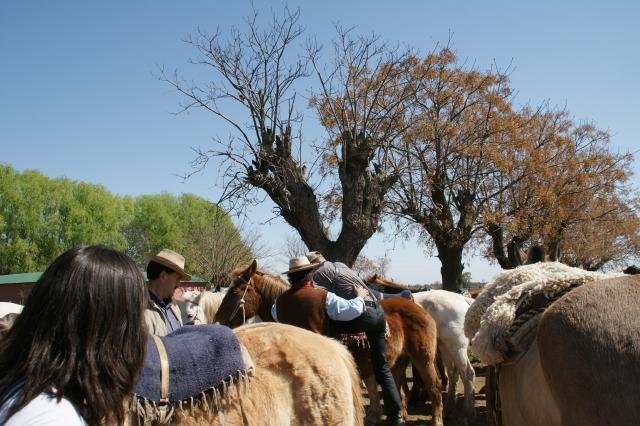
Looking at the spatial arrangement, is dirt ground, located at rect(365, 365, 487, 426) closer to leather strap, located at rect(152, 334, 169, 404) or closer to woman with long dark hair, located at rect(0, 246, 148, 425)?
leather strap, located at rect(152, 334, 169, 404)

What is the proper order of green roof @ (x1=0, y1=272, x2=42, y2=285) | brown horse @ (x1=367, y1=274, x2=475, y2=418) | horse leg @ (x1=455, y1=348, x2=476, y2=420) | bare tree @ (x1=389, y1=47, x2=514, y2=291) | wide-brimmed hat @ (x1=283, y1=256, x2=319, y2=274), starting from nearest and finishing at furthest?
wide-brimmed hat @ (x1=283, y1=256, x2=319, y2=274) → horse leg @ (x1=455, y1=348, x2=476, y2=420) → brown horse @ (x1=367, y1=274, x2=475, y2=418) → bare tree @ (x1=389, y1=47, x2=514, y2=291) → green roof @ (x1=0, y1=272, x2=42, y2=285)

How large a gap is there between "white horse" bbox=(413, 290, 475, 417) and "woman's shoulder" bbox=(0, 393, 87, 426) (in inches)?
327

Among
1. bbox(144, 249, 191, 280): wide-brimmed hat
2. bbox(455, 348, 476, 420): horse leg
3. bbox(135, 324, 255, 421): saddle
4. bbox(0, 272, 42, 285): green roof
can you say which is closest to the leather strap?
bbox(135, 324, 255, 421): saddle

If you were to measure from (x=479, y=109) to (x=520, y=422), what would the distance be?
19.8 meters

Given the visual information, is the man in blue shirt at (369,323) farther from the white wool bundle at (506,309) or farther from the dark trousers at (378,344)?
the white wool bundle at (506,309)

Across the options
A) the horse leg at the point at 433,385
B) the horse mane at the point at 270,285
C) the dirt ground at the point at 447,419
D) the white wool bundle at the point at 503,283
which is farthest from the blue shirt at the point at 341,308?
the dirt ground at the point at 447,419

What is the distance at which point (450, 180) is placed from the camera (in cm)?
1994

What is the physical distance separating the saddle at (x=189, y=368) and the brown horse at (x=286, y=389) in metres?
0.05

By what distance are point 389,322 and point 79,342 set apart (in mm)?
6071

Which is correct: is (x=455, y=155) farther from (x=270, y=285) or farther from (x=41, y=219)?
(x=41, y=219)

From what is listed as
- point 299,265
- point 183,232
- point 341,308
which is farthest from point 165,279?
point 183,232

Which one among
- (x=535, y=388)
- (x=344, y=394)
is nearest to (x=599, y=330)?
(x=535, y=388)

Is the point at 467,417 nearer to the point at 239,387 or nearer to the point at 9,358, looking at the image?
the point at 239,387

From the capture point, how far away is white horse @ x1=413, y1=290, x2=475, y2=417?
8.75 meters
